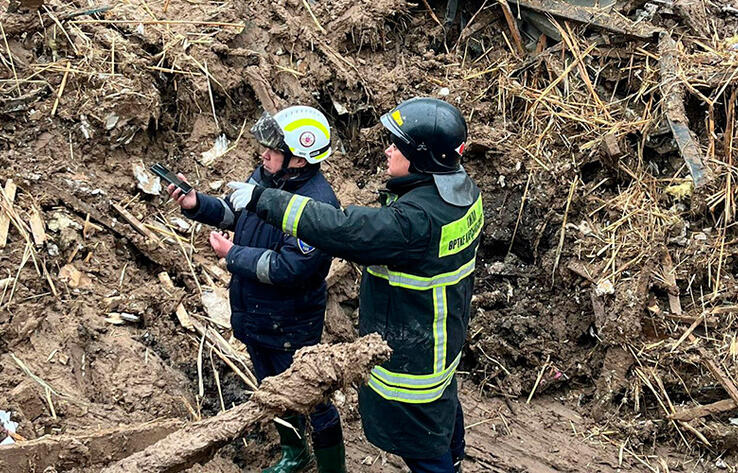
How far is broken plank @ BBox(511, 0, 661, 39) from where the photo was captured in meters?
6.54

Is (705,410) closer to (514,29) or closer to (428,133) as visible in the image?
(428,133)

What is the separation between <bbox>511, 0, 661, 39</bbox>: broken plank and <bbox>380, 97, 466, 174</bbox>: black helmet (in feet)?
12.3

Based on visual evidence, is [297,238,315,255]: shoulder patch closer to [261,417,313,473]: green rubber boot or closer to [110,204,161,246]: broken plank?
[261,417,313,473]: green rubber boot

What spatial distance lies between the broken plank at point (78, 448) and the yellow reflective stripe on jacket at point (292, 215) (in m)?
1.17

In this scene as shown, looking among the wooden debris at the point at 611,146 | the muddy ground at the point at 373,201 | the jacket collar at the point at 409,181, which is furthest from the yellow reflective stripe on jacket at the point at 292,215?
the wooden debris at the point at 611,146

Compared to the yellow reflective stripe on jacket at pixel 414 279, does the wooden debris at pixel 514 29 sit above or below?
above

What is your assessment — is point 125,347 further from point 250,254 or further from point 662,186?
point 662,186

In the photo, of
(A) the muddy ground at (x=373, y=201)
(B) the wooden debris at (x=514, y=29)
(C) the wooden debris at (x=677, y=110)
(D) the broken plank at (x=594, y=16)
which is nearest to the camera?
(A) the muddy ground at (x=373, y=201)

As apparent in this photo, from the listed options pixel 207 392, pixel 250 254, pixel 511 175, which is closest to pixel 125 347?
pixel 207 392

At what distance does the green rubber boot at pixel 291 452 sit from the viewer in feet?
14.7

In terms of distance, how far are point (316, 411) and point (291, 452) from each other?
0.49 meters

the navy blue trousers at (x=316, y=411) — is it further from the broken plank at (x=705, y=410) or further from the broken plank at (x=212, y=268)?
the broken plank at (x=705, y=410)

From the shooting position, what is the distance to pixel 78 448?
3.29 meters

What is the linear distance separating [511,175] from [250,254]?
3199mm
